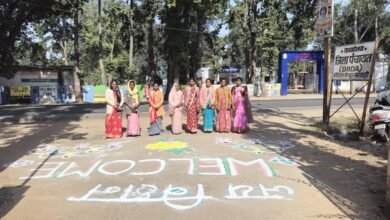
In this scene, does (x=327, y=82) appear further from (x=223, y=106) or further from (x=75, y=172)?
(x=75, y=172)

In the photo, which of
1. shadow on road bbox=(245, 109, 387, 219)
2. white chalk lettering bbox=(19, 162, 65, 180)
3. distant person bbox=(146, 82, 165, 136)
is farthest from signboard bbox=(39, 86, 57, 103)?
white chalk lettering bbox=(19, 162, 65, 180)

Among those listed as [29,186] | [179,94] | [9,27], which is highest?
[9,27]

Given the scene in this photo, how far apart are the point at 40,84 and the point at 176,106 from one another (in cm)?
2666

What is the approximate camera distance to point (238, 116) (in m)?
12.9

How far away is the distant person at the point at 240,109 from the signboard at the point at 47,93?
26.8 metres

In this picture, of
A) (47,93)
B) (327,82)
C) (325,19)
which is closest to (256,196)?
(327,82)

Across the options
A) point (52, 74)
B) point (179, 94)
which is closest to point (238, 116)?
point (179, 94)

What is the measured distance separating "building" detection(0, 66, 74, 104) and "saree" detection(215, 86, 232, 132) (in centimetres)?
2650

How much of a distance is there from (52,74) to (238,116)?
27305mm

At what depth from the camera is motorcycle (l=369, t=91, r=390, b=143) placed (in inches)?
412

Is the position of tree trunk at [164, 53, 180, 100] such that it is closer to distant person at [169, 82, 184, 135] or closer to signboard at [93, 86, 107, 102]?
signboard at [93, 86, 107, 102]

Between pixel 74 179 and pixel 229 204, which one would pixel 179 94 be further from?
pixel 229 204

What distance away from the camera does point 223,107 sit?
508 inches

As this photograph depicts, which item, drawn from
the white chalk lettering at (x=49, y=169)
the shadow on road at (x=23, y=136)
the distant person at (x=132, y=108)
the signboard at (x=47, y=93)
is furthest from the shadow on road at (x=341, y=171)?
the signboard at (x=47, y=93)
